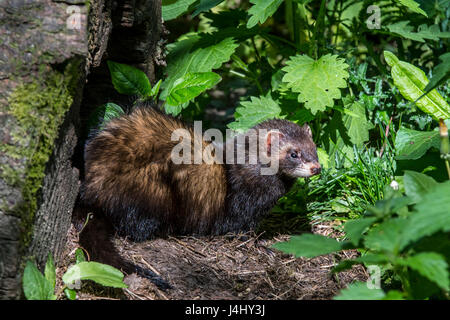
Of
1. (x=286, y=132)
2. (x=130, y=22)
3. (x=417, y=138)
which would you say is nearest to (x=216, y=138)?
(x=286, y=132)

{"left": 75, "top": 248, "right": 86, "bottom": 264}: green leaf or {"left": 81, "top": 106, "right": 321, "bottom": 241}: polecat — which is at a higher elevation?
{"left": 81, "top": 106, "right": 321, "bottom": 241}: polecat

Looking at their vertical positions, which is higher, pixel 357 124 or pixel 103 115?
pixel 103 115

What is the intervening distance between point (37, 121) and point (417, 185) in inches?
86.6

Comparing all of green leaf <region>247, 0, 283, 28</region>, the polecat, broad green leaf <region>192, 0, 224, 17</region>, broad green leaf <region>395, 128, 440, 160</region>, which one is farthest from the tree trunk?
broad green leaf <region>395, 128, 440, 160</region>

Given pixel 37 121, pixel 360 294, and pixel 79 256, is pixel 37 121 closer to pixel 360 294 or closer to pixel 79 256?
pixel 79 256

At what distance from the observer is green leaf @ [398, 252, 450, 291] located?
2520mm

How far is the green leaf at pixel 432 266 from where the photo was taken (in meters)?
2.52

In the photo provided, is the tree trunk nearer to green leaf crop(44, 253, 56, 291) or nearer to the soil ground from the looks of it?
green leaf crop(44, 253, 56, 291)

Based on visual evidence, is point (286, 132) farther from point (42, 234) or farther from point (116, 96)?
point (42, 234)

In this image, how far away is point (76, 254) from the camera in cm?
377

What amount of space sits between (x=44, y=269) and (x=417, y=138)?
2.94m

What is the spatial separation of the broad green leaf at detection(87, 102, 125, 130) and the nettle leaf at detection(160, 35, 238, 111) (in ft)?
1.36

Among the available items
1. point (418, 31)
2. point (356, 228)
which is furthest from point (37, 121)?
point (418, 31)

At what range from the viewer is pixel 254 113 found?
518 centimetres
